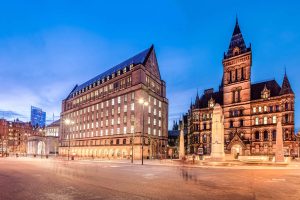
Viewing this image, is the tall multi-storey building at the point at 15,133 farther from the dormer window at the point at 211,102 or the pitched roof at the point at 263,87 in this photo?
the pitched roof at the point at 263,87

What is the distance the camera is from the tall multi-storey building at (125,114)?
62781 mm

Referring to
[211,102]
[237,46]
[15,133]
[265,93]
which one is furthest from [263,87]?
[15,133]

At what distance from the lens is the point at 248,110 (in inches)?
2657

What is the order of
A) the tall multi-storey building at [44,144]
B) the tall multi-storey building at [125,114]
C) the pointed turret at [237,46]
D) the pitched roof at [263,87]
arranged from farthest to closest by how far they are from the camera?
1. the tall multi-storey building at [44,144]
2. the pointed turret at [237,46]
3. the pitched roof at [263,87]
4. the tall multi-storey building at [125,114]

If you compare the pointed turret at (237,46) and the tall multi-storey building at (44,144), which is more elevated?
the pointed turret at (237,46)

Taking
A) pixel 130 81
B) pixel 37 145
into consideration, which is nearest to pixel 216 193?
pixel 130 81

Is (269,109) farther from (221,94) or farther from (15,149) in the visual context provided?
(15,149)

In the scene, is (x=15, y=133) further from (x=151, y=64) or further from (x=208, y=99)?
(x=208, y=99)

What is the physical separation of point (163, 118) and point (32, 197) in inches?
2579

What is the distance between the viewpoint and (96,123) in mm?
77312

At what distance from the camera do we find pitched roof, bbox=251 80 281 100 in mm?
65812

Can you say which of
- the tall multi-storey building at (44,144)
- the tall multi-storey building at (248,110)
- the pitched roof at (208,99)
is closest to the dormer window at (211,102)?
the tall multi-storey building at (248,110)

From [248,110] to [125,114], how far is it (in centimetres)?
3399

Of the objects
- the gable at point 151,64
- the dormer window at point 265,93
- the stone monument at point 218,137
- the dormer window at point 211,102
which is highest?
the gable at point 151,64
